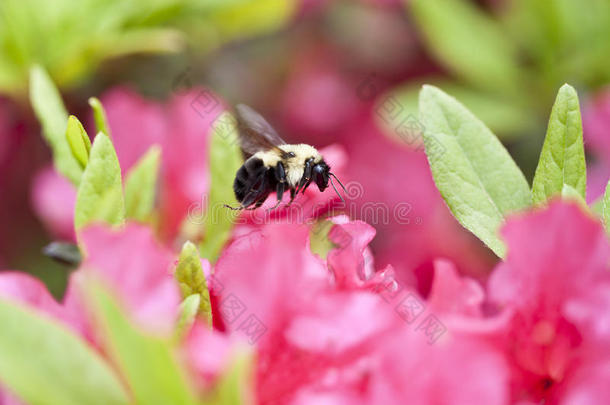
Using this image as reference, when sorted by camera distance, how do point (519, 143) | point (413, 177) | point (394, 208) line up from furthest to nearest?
point (413, 177)
point (394, 208)
point (519, 143)

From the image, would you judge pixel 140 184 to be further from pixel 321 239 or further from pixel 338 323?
pixel 338 323

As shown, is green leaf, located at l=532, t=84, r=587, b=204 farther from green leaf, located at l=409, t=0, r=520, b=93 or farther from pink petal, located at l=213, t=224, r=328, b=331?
green leaf, located at l=409, t=0, r=520, b=93

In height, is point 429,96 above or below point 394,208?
above

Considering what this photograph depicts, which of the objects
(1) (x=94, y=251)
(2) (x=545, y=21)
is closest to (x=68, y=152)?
(1) (x=94, y=251)

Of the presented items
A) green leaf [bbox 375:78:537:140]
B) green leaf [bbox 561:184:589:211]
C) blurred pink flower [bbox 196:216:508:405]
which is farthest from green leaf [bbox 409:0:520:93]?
blurred pink flower [bbox 196:216:508:405]

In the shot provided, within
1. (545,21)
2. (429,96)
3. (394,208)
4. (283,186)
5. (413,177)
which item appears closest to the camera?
(429,96)

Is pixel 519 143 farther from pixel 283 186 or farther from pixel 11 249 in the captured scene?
pixel 11 249

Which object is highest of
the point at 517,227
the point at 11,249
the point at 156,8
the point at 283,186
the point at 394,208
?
the point at 156,8
